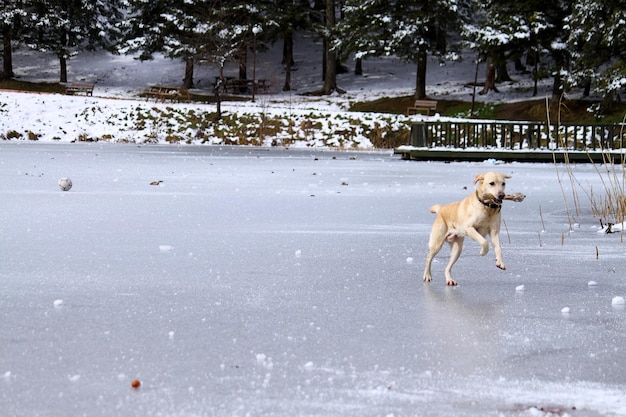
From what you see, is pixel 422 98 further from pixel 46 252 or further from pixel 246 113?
pixel 46 252

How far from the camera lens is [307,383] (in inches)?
161

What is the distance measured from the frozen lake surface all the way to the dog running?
14.9 inches

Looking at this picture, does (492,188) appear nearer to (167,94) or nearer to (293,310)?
(293,310)

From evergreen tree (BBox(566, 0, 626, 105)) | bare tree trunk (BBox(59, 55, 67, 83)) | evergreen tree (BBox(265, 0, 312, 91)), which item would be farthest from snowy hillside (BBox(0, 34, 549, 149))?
bare tree trunk (BBox(59, 55, 67, 83))

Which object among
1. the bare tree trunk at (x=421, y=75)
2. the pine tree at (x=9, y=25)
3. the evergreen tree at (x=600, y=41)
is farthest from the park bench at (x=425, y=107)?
the pine tree at (x=9, y=25)

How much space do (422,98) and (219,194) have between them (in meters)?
30.4

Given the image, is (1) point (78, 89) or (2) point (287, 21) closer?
(1) point (78, 89)

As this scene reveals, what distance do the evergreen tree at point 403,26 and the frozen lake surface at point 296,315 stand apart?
3198 cm

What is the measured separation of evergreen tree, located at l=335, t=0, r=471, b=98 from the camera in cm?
4303

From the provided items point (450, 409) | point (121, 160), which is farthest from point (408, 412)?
point (121, 160)

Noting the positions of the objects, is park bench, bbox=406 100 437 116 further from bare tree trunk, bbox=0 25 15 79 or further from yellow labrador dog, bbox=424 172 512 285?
yellow labrador dog, bbox=424 172 512 285

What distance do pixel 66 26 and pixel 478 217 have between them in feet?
168

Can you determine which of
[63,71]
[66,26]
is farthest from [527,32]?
[66,26]

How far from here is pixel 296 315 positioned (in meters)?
5.52
